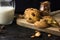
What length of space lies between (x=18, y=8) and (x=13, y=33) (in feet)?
2.17

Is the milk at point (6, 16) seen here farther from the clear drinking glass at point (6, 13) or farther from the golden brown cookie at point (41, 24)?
the golden brown cookie at point (41, 24)

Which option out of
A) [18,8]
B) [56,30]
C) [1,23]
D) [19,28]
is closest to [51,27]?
[56,30]

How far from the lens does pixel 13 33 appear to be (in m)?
0.99

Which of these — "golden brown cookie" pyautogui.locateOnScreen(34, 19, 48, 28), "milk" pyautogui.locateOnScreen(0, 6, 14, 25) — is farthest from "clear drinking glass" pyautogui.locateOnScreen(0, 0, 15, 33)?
"golden brown cookie" pyautogui.locateOnScreen(34, 19, 48, 28)

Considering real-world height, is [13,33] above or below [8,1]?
below

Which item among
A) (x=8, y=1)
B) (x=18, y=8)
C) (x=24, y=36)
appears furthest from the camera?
(x=18, y=8)

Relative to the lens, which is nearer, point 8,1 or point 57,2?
point 8,1

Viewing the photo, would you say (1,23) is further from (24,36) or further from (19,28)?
(24,36)

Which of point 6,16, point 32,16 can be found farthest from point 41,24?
point 6,16

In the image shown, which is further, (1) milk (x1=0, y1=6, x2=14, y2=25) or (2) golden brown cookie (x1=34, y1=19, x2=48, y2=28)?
(1) milk (x1=0, y1=6, x2=14, y2=25)

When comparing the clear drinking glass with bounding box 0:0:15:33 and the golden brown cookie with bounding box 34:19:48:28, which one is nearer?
the golden brown cookie with bounding box 34:19:48:28

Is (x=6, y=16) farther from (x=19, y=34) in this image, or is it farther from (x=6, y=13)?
(x=19, y=34)

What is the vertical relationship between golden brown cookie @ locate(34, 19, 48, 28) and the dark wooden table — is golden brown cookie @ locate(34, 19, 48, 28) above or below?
above

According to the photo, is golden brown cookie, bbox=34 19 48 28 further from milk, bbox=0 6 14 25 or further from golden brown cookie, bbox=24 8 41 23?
milk, bbox=0 6 14 25
